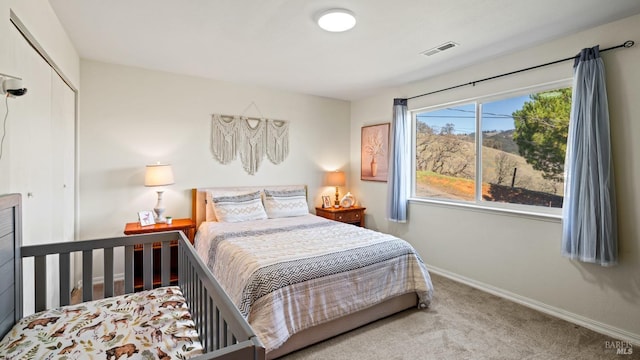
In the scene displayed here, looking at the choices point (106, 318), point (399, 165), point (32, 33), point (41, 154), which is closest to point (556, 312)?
point (399, 165)

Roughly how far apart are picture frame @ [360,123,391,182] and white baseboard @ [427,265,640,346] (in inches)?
66.2

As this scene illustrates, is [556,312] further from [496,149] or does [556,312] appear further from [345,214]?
[345,214]

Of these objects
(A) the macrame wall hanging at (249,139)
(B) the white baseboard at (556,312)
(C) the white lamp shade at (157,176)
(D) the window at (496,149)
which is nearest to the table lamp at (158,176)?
(C) the white lamp shade at (157,176)

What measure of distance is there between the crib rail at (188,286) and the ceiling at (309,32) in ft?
5.45

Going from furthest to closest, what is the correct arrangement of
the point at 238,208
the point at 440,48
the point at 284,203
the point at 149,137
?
the point at 284,203
the point at 238,208
the point at 149,137
the point at 440,48

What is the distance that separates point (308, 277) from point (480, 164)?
7.92 feet

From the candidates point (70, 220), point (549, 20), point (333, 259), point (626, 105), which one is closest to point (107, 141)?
point (70, 220)

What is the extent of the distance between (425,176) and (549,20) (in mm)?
2092

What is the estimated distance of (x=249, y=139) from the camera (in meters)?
4.13

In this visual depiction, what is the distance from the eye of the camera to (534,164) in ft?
9.53

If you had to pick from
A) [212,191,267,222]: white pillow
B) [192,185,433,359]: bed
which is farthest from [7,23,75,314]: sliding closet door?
[212,191,267,222]: white pillow

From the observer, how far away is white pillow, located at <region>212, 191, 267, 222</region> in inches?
139

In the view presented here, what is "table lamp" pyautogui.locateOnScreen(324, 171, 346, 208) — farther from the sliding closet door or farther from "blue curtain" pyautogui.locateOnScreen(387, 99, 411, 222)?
the sliding closet door

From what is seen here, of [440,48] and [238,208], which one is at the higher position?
[440,48]
